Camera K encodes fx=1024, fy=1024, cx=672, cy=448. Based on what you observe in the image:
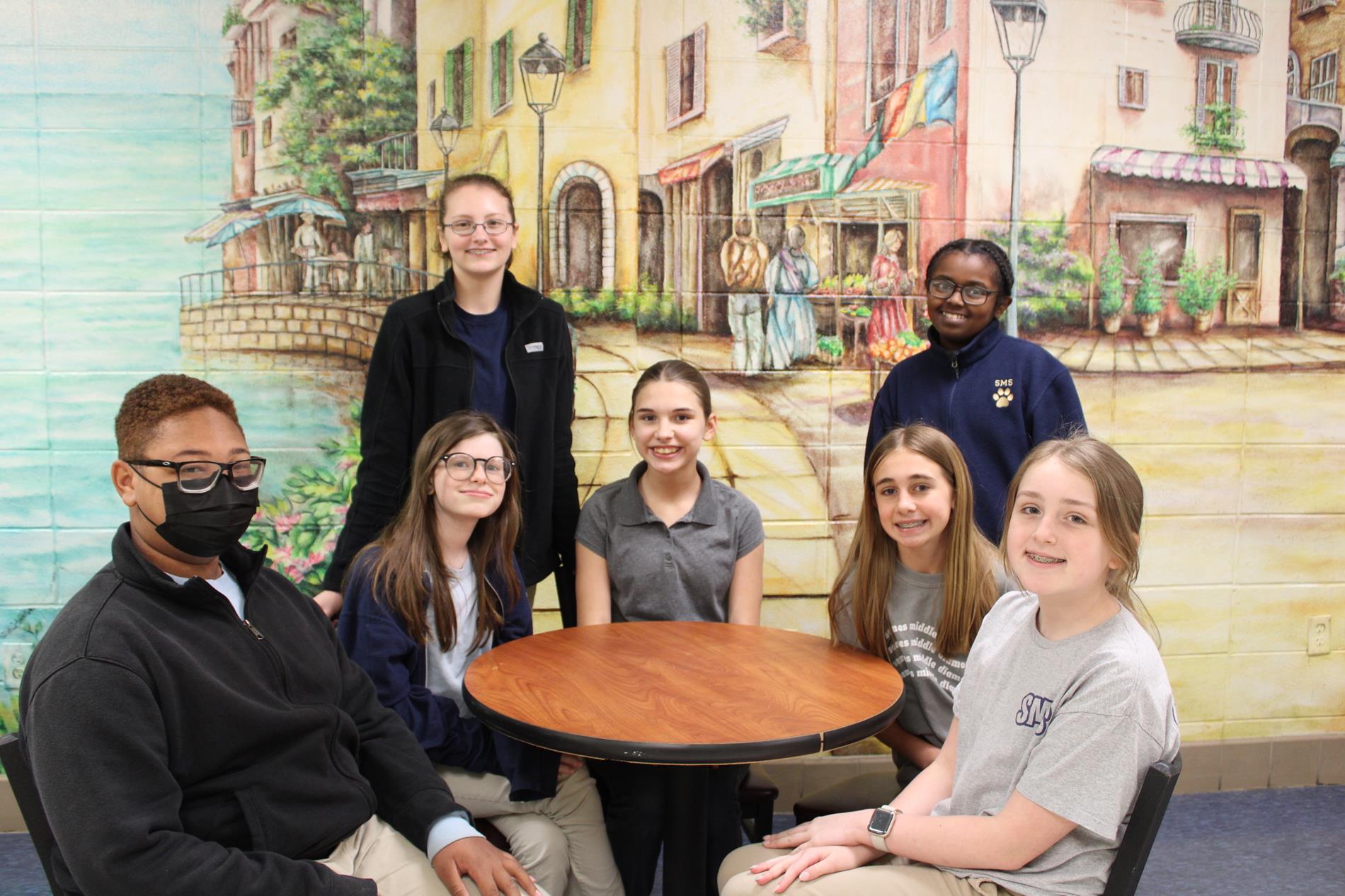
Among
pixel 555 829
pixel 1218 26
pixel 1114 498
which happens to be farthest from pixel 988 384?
pixel 1218 26

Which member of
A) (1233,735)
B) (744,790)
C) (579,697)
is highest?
(579,697)

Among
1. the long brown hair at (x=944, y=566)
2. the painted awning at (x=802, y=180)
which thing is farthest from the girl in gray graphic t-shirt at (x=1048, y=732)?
the painted awning at (x=802, y=180)

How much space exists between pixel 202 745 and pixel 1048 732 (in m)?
1.17

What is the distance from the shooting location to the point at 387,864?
161cm

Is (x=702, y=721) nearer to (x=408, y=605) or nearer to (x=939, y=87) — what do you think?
(x=408, y=605)

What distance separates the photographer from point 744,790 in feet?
7.57

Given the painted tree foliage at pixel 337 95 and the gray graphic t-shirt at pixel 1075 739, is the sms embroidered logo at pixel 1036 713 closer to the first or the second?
the gray graphic t-shirt at pixel 1075 739

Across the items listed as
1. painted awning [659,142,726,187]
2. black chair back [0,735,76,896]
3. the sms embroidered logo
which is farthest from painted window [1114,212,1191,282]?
black chair back [0,735,76,896]

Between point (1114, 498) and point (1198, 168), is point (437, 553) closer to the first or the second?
point (1114, 498)

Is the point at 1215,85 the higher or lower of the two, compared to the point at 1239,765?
higher

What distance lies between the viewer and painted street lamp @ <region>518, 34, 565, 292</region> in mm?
2895

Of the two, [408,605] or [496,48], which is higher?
[496,48]

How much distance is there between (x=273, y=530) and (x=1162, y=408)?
8.90 feet

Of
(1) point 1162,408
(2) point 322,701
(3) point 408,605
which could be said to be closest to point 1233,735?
(1) point 1162,408
